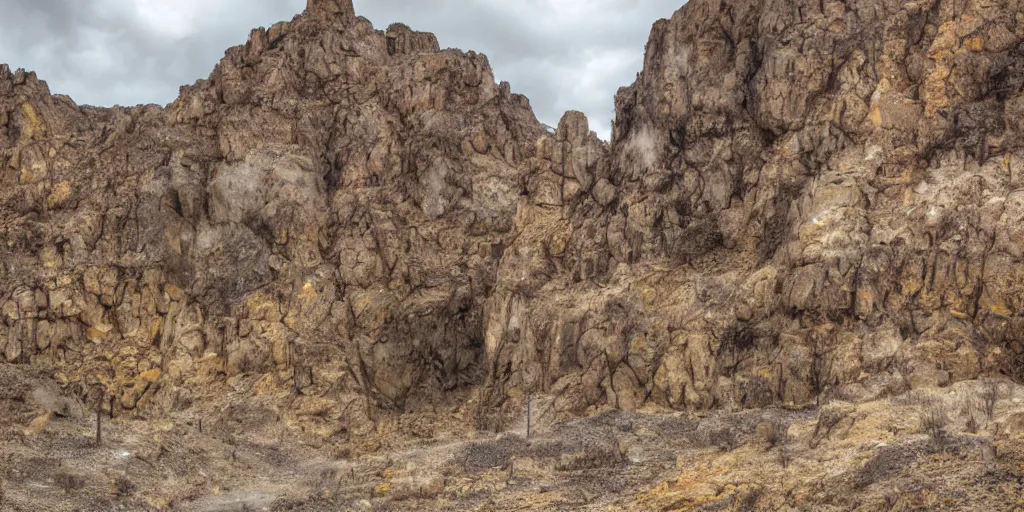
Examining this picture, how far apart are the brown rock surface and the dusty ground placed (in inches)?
64.2

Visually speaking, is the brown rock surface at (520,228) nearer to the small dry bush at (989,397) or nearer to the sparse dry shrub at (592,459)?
the small dry bush at (989,397)

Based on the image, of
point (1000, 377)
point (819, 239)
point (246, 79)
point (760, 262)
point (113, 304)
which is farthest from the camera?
point (246, 79)

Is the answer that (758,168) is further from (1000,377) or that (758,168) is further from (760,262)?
(1000,377)

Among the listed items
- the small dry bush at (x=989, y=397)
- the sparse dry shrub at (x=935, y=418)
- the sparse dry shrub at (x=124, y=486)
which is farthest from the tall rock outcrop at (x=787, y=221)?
the sparse dry shrub at (x=124, y=486)

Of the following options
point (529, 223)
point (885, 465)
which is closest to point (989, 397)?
point (885, 465)

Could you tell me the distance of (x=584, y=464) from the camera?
172 feet

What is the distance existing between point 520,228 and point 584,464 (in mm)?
20483

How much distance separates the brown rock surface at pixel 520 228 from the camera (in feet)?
187

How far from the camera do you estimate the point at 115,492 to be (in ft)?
164

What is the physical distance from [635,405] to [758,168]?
13.3 metres

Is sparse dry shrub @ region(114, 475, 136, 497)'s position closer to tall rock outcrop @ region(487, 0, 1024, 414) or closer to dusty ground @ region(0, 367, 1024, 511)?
dusty ground @ region(0, 367, 1024, 511)

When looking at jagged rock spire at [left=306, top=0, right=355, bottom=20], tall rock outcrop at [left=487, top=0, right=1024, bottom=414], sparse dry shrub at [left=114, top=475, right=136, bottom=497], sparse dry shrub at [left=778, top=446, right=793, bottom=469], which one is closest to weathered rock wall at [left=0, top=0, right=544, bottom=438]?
jagged rock spire at [left=306, top=0, right=355, bottom=20]

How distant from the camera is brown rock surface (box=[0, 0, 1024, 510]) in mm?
57031

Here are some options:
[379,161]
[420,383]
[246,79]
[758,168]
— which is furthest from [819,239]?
[246,79]
